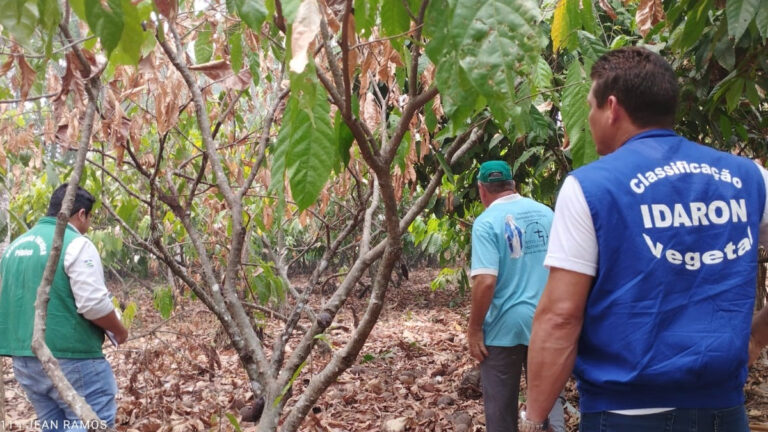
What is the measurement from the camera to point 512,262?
2686 millimetres

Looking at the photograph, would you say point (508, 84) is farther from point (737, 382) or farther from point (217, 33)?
point (217, 33)

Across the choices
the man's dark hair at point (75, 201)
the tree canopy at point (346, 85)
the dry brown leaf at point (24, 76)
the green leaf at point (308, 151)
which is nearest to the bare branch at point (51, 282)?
the tree canopy at point (346, 85)

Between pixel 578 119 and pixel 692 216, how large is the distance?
0.32 m

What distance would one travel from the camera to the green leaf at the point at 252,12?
2.95ft

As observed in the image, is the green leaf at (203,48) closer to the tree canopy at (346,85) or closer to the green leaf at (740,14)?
the tree canopy at (346,85)

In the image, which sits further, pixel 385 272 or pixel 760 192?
pixel 385 272

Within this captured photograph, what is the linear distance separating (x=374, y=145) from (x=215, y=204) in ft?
10.4

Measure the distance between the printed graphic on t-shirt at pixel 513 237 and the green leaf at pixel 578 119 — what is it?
129cm

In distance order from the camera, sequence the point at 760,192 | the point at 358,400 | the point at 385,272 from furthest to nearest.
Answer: the point at 358,400 < the point at 385,272 < the point at 760,192

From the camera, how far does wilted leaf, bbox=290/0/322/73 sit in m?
0.67

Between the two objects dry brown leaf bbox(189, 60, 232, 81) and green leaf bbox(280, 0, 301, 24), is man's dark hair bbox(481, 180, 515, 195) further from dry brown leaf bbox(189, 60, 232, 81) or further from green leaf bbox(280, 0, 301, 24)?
green leaf bbox(280, 0, 301, 24)

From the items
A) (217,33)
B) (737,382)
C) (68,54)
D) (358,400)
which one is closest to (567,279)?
(737,382)

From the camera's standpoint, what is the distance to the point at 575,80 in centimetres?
140

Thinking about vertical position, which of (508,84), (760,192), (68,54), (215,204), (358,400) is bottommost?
(358,400)
